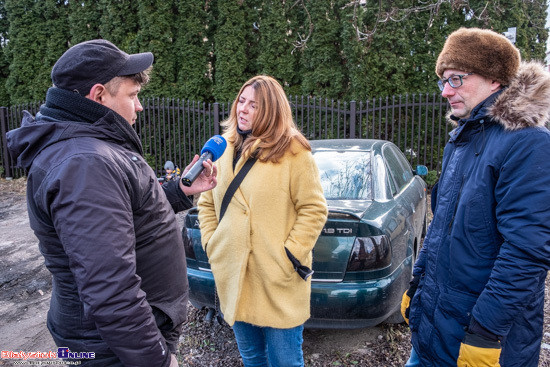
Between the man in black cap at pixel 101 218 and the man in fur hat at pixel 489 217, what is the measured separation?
113cm

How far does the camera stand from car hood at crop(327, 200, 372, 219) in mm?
2885

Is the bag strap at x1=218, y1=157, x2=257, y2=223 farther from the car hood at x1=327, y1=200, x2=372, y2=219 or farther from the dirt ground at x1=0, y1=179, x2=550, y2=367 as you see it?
the dirt ground at x1=0, y1=179, x2=550, y2=367

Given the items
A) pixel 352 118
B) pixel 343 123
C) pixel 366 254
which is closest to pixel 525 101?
pixel 366 254

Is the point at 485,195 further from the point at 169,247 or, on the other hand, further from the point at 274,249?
the point at 169,247

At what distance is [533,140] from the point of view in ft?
5.05

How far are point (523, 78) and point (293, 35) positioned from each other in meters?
9.17

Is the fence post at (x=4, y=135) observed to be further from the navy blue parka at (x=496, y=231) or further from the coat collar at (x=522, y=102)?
the coat collar at (x=522, y=102)

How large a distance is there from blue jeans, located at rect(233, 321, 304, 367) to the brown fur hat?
1543 mm

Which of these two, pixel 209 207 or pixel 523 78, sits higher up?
pixel 523 78

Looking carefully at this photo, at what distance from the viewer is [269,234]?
2125 millimetres

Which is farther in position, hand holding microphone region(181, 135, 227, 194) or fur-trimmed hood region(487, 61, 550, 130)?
hand holding microphone region(181, 135, 227, 194)

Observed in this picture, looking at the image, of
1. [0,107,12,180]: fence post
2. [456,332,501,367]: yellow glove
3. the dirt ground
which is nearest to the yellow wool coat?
[456,332,501,367]: yellow glove

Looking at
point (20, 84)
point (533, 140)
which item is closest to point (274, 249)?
point (533, 140)

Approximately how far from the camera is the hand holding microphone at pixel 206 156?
5.84ft
